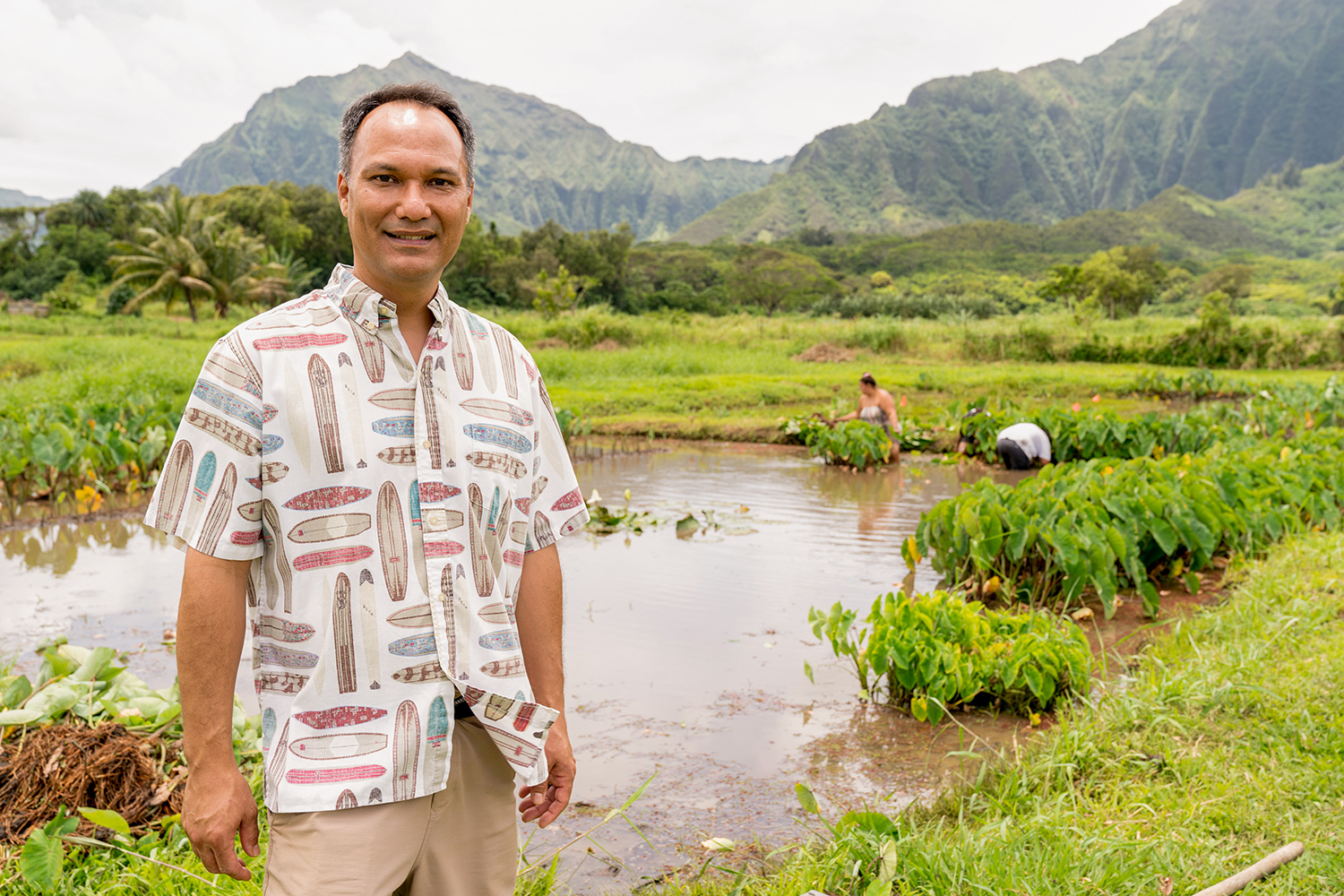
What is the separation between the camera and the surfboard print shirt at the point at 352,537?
5.05ft

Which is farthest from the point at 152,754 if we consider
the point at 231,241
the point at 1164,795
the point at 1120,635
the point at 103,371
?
the point at 231,241

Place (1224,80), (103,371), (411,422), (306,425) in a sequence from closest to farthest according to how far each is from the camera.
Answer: (306,425) → (411,422) → (103,371) → (1224,80)

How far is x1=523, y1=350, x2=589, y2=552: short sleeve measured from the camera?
195cm

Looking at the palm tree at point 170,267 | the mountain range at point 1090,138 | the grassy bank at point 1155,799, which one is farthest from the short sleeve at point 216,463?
the mountain range at point 1090,138

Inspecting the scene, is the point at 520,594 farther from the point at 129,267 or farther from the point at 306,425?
the point at 129,267

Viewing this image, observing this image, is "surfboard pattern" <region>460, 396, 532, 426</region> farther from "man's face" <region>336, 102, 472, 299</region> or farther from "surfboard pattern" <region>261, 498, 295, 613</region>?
"surfboard pattern" <region>261, 498, 295, 613</region>

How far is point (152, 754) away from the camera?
339 cm

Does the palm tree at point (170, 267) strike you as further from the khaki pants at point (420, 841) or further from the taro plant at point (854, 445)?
the khaki pants at point (420, 841)

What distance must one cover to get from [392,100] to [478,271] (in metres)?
48.2

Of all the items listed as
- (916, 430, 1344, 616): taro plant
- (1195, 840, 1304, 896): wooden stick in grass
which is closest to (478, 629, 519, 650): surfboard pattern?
(1195, 840, 1304, 896): wooden stick in grass

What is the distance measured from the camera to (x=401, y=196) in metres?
1.67

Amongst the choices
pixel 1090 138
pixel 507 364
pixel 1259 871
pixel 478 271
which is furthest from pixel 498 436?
pixel 1090 138

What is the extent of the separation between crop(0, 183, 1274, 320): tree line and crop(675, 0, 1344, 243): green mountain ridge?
240ft

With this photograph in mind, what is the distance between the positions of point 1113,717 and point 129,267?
39.4 m
